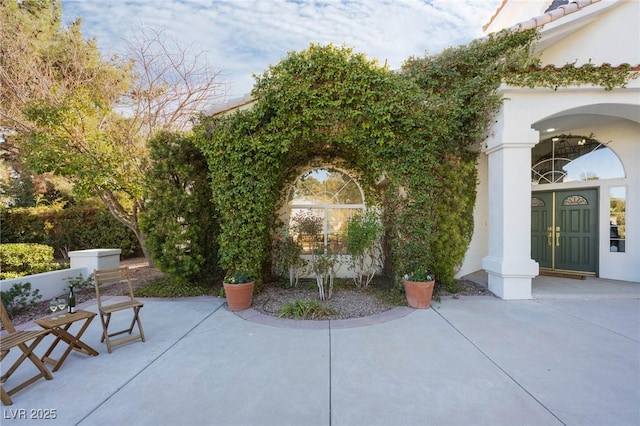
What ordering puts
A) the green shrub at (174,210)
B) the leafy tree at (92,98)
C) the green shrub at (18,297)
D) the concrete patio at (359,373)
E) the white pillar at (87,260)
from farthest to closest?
the white pillar at (87,260)
the leafy tree at (92,98)
the green shrub at (174,210)
the green shrub at (18,297)
the concrete patio at (359,373)

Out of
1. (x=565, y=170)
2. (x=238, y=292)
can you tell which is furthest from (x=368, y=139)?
(x=565, y=170)

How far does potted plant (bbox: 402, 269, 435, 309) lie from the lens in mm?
5000

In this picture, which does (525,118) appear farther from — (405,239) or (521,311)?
(521,311)

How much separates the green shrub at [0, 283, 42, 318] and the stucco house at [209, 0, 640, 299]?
4.96 m

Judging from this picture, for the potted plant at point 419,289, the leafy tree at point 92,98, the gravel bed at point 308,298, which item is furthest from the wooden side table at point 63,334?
the potted plant at point 419,289

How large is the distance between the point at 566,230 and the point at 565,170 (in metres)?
1.60

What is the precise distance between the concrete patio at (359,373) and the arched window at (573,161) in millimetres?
3792

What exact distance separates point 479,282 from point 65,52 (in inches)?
528

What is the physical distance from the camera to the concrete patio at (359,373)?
2.38 meters

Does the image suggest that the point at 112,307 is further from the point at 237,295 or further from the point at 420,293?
the point at 420,293

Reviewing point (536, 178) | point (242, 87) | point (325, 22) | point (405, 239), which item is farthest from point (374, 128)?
point (242, 87)

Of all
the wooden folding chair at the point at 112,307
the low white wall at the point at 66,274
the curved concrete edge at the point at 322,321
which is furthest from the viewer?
the low white wall at the point at 66,274

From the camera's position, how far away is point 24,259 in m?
5.96

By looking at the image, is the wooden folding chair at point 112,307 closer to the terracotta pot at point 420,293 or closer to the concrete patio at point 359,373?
the concrete patio at point 359,373
